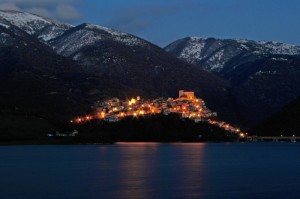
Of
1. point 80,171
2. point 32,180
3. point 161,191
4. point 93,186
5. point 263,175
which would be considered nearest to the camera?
point 161,191

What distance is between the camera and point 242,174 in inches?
3423

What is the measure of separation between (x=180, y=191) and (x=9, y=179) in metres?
23.9

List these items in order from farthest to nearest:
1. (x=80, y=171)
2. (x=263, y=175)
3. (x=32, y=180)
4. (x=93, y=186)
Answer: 1. (x=80, y=171)
2. (x=263, y=175)
3. (x=32, y=180)
4. (x=93, y=186)

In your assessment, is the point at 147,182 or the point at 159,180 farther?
the point at 159,180

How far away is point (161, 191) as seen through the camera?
64.4 meters

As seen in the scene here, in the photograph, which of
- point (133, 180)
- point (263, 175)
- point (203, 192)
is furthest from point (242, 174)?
point (203, 192)

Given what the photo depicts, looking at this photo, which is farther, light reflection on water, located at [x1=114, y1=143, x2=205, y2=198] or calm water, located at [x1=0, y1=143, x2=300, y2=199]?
light reflection on water, located at [x1=114, y1=143, x2=205, y2=198]

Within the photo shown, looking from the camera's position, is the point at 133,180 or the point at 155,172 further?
the point at 155,172

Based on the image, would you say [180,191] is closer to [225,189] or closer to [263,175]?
[225,189]

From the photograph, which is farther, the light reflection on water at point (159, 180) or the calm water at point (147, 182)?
the light reflection on water at point (159, 180)

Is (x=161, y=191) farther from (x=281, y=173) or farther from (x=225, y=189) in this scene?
(x=281, y=173)

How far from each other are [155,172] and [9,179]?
22508 mm

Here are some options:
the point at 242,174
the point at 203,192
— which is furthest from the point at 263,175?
the point at 203,192

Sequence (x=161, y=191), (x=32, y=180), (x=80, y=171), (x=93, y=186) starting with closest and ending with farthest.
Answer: (x=161, y=191) < (x=93, y=186) < (x=32, y=180) < (x=80, y=171)
